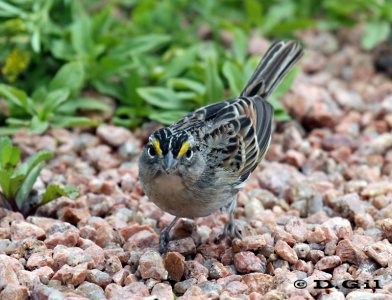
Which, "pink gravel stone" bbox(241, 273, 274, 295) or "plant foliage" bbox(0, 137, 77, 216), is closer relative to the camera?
"pink gravel stone" bbox(241, 273, 274, 295)

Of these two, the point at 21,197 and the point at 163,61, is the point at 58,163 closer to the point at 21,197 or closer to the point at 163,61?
the point at 21,197

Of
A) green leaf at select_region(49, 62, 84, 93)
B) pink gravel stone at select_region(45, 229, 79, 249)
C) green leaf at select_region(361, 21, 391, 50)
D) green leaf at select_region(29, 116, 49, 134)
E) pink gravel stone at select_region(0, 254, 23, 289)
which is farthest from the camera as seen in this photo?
green leaf at select_region(361, 21, 391, 50)

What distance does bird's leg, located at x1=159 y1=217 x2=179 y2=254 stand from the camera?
5.36m

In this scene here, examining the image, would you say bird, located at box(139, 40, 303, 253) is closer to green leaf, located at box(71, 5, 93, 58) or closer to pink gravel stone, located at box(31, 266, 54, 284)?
pink gravel stone, located at box(31, 266, 54, 284)

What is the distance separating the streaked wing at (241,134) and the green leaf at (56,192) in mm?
1033

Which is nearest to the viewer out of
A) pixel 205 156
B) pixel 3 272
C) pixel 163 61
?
pixel 3 272

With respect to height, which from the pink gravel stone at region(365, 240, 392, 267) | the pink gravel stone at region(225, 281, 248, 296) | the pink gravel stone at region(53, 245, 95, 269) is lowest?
the pink gravel stone at region(53, 245, 95, 269)

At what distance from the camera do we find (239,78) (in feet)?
24.3

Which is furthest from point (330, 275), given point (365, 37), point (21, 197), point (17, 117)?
point (365, 37)

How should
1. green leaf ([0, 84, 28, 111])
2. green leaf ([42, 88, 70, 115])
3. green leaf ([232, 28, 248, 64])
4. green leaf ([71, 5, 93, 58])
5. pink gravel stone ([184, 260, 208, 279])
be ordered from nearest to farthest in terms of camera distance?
1. pink gravel stone ([184, 260, 208, 279])
2. green leaf ([0, 84, 28, 111])
3. green leaf ([42, 88, 70, 115])
4. green leaf ([71, 5, 93, 58])
5. green leaf ([232, 28, 248, 64])

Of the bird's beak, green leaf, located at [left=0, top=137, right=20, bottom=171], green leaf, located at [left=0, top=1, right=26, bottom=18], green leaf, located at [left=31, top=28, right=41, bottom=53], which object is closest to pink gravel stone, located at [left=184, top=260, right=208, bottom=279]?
the bird's beak

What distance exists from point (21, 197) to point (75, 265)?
1.09m

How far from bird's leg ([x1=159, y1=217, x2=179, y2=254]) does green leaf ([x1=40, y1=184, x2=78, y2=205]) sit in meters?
0.73

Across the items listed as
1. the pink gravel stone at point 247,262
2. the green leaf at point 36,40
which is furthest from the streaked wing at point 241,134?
the green leaf at point 36,40
